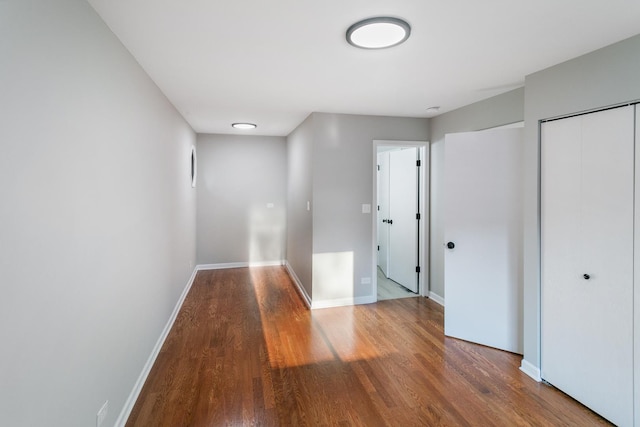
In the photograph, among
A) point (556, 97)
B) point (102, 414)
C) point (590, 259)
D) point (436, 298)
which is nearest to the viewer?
point (102, 414)

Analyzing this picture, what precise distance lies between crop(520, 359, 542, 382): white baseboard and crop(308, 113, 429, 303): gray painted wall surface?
1.92 meters

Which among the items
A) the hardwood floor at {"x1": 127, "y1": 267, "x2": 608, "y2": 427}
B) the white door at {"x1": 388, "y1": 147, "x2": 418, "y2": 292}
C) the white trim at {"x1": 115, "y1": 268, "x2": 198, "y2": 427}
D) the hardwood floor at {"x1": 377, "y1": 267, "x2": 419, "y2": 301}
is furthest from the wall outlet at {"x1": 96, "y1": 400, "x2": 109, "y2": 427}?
the white door at {"x1": 388, "y1": 147, "x2": 418, "y2": 292}

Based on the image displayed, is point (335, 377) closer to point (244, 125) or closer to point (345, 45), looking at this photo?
point (345, 45)

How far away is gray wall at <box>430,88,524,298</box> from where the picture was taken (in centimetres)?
322

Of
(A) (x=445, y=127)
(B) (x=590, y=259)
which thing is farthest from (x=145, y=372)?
(A) (x=445, y=127)

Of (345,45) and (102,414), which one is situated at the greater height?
(345,45)

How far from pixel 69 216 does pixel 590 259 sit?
3.03 meters

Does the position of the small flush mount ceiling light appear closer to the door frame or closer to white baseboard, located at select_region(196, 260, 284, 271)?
the door frame

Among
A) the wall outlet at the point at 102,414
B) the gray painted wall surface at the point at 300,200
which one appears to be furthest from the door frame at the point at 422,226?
the wall outlet at the point at 102,414

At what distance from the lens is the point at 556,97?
8.04ft

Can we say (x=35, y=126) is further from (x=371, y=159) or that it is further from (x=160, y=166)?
(x=371, y=159)

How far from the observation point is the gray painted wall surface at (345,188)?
411 cm

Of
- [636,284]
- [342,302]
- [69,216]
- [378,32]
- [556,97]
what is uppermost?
[378,32]

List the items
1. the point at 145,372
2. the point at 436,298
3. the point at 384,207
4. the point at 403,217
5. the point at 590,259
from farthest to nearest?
the point at 384,207 < the point at 403,217 < the point at 436,298 < the point at 145,372 < the point at 590,259
